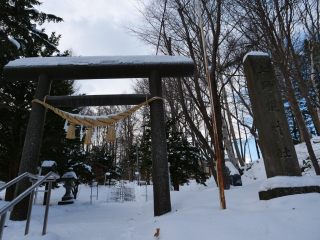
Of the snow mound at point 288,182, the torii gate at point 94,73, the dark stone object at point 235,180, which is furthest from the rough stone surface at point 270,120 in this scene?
the dark stone object at point 235,180

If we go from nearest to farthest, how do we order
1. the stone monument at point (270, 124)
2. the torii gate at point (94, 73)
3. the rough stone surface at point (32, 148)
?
the stone monument at point (270, 124)
the rough stone surface at point (32, 148)
the torii gate at point (94, 73)

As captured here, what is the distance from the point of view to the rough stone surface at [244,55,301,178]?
12.4ft

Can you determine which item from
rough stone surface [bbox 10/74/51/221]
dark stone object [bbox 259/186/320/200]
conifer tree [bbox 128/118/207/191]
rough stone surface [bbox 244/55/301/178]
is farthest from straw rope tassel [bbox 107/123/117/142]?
conifer tree [bbox 128/118/207/191]

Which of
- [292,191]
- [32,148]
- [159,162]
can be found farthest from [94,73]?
[292,191]

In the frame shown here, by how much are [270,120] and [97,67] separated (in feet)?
13.6

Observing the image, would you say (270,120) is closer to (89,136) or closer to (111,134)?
(111,134)

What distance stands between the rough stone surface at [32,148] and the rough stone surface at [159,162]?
266 cm

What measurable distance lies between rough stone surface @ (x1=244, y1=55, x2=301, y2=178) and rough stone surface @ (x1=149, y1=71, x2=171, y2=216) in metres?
2.09

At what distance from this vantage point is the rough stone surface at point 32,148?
161 inches

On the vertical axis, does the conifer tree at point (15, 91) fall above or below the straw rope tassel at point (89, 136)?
above

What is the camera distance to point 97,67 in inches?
192

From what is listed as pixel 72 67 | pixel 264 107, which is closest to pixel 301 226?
pixel 264 107

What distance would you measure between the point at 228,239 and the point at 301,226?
89cm

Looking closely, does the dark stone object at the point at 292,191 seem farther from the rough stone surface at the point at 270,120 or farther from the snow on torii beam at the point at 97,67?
the snow on torii beam at the point at 97,67
